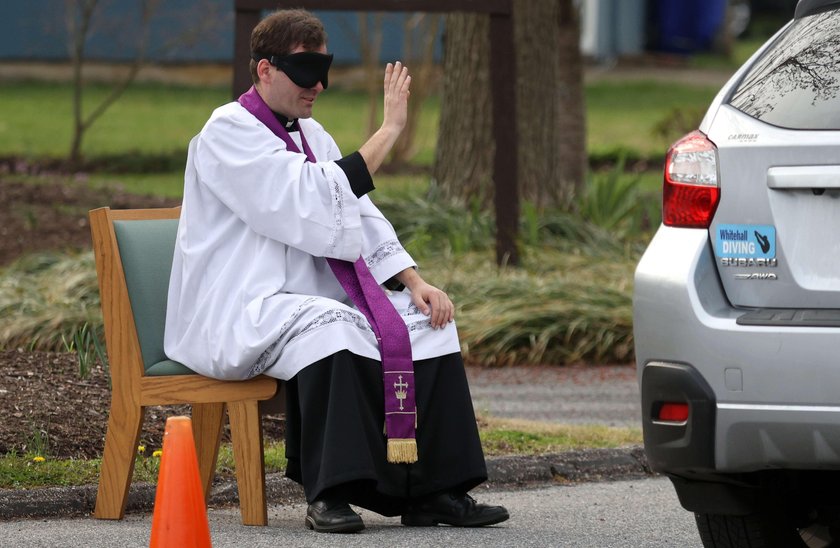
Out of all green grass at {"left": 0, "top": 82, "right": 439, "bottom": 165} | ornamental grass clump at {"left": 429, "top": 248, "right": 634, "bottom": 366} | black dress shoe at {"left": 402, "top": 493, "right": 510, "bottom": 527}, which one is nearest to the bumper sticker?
black dress shoe at {"left": 402, "top": 493, "right": 510, "bottom": 527}

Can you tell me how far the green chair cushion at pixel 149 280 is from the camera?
16.9 feet

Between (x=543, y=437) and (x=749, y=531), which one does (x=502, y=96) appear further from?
(x=749, y=531)

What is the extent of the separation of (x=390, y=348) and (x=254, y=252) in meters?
0.54

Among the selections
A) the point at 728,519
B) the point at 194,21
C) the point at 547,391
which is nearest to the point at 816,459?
the point at 728,519

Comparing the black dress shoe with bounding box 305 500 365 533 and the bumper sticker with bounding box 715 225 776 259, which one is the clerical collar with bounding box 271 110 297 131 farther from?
the bumper sticker with bounding box 715 225 776 259

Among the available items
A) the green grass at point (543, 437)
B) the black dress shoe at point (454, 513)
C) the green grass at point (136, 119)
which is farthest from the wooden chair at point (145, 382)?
the green grass at point (136, 119)

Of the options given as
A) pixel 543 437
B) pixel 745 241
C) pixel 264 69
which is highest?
pixel 264 69

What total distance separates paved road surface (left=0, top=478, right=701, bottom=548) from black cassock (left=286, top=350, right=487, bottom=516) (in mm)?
141

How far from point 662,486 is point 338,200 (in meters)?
1.81

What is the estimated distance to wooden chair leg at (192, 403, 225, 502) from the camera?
17.3ft

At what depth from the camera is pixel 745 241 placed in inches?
155

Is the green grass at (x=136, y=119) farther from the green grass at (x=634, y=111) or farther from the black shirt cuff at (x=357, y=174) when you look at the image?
the black shirt cuff at (x=357, y=174)

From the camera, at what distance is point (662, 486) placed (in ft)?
19.7

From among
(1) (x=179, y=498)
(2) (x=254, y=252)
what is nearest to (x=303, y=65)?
(2) (x=254, y=252)
